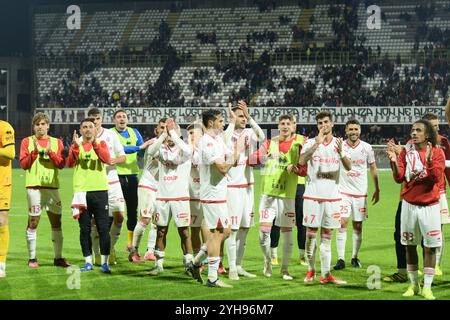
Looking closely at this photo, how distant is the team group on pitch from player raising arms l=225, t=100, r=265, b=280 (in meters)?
0.02

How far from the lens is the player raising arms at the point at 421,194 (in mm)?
8898

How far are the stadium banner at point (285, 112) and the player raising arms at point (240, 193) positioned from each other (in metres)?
29.3

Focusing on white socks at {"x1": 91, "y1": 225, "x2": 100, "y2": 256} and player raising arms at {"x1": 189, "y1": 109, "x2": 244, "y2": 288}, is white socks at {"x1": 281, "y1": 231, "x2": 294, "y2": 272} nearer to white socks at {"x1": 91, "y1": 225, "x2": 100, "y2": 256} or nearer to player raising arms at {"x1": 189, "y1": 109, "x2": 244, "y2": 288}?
player raising arms at {"x1": 189, "y1": 109, "x2": 244, "y2": 288}

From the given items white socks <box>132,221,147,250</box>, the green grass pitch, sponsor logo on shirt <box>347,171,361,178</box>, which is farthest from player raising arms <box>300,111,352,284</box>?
white socks <box>132,221,147,250</box>

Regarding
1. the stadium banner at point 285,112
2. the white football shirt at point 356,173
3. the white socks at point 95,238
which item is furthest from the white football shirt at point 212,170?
the stadium banner at point 285,112

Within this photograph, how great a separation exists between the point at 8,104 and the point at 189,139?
43443mm

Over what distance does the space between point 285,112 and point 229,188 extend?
31789 millimetres

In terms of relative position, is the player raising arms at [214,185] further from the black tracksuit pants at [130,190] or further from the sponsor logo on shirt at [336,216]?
the black tracksuit pants at [130,190]

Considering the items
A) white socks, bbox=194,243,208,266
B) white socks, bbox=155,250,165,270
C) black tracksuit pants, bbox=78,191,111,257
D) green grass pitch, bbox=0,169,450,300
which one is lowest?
green grass pitch, bbox=0,169,450,300

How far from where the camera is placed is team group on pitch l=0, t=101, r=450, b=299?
907cm

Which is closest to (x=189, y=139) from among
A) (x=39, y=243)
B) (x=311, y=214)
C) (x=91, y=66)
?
(x=311, y=214)

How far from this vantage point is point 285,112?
42219 mm

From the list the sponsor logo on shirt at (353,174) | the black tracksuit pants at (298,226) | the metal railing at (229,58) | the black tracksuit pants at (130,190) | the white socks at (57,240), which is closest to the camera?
the white socks at (57,240)

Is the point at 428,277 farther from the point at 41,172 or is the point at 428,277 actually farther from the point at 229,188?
the point at 41,172
